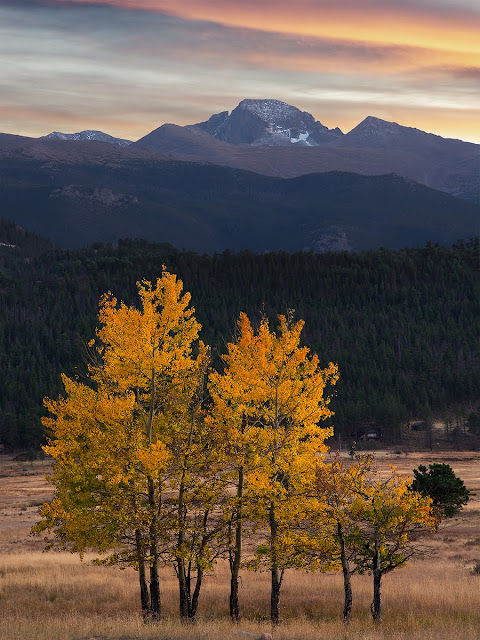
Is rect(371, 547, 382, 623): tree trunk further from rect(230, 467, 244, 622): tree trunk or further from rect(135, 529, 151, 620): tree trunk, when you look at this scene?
rect(135, 529, 151, 620): tree trunk

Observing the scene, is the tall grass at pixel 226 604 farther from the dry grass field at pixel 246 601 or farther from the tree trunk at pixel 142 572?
the tree trunk at pixel 142 572

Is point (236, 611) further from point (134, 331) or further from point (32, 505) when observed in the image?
point (32, 505)

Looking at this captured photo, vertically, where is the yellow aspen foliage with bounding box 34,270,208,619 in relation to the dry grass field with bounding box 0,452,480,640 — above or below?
above

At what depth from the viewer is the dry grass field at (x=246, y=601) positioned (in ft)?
88.0

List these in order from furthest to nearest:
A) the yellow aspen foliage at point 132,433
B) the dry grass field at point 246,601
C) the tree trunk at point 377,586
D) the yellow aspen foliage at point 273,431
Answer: the tree trunk at point 377,586
the yellow aspen foliage at point 273,431
the yellow aspen foliage at point 132,433
the dry grass field at point 246,601

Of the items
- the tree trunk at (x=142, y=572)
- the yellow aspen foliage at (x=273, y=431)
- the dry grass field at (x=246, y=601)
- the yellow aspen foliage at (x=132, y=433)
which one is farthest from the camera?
the tree trunk at (x=142, y=572)

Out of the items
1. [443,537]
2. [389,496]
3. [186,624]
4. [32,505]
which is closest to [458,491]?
[443,537]

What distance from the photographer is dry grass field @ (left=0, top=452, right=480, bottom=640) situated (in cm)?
2683

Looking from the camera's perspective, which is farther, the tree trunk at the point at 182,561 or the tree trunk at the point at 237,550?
the tree trunk at the point at 237,550

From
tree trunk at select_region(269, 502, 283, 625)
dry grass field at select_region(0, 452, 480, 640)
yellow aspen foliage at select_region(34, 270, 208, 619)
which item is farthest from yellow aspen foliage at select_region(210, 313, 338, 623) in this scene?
dry grass field at select_region(0, 452, 480, 640)

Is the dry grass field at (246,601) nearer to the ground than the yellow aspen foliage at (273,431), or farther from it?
nearer to the ground

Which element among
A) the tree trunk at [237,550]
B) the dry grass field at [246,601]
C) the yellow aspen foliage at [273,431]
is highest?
the yellow aspen foliage at [273,431]

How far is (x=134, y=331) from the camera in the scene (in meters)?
31.2

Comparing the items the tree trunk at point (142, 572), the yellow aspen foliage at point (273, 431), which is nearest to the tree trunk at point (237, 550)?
the yellow aspen foliage at point (273, 431)
